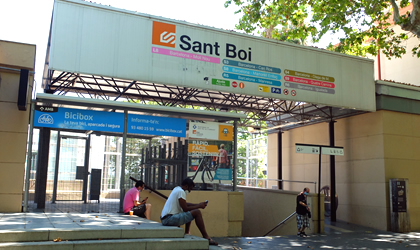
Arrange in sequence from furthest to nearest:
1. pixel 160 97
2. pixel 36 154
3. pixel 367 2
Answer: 1. pixel 160 97
2. pixel 367 2
3. pixel 36 154

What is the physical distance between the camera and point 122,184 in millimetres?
10492

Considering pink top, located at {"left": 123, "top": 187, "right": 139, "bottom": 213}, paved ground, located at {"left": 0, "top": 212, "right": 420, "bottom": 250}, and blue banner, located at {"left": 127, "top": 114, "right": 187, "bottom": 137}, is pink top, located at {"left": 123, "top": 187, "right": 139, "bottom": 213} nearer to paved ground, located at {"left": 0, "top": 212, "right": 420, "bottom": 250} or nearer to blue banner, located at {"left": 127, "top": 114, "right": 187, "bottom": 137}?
paved ground, located at {"left": 0, "top": 212, "right": 420, "bottom": 250}

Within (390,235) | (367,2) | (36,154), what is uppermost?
(367,2)

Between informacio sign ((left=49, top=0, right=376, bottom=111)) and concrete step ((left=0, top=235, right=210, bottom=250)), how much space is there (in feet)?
18.7

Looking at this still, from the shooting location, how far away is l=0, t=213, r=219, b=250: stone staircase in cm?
598

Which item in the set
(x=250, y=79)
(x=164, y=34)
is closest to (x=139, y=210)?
(x=164, y=34)

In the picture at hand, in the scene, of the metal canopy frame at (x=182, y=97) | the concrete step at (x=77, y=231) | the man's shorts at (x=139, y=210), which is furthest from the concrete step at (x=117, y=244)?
the metal canopy frame at (x=182, y=97)

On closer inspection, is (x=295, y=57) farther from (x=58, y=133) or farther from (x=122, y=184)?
(x=58, y=133)

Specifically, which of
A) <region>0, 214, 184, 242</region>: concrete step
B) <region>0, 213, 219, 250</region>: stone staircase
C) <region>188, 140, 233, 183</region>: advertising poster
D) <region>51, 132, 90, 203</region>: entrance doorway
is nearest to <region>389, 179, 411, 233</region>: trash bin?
<region>188, 140, 233, 183</region>: advertising poster

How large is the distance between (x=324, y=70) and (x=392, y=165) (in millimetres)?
4487

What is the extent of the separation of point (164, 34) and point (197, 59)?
Result: 1.32 meters

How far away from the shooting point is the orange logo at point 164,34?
11.6 m

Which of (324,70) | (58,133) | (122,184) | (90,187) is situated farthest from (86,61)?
(324,70)

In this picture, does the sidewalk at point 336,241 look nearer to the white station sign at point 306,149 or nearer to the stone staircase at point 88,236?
the stone staircase at point 88,236
